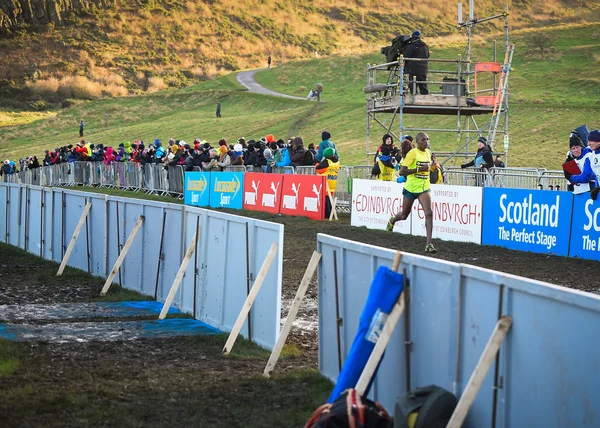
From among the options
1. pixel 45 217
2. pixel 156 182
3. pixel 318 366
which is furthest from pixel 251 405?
pixel 156 182

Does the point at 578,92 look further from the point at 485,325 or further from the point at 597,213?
the point at 485,325

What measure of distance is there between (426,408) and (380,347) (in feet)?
2.98

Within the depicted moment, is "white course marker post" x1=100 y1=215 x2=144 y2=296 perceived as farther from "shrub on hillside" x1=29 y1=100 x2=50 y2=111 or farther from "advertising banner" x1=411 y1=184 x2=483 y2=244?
"shrub on hillside" x1=29 y1=100 x2=50 y2=111

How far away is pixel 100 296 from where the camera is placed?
13883 mm

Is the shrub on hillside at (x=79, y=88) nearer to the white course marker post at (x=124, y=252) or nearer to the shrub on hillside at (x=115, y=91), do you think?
the shrub on hillside at (x=115, y=91)

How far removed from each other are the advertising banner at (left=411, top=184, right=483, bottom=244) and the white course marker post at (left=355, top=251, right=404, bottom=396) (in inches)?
471

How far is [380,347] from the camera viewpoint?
6.77 meters

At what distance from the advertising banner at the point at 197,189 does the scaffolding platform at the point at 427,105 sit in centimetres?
550

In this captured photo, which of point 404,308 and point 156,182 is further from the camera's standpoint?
point 156,182

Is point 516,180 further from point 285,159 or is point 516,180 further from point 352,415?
point 352,415

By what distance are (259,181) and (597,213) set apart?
12836 millimetres

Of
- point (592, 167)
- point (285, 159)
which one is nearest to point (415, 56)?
point (285, 159)

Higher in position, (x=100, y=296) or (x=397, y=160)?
(x=397, y=160)

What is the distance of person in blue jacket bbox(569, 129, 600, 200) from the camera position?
15.0 metres
